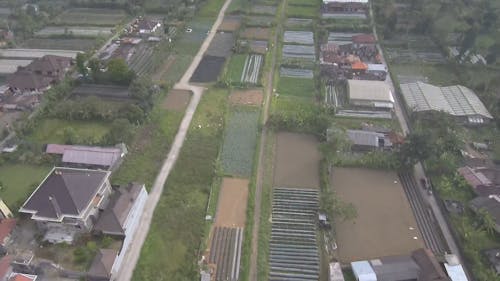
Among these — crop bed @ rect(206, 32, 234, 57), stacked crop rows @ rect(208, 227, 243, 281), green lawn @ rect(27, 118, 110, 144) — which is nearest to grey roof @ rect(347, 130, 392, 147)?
stacked crop rows @ rect(208, 227, 243, 281)

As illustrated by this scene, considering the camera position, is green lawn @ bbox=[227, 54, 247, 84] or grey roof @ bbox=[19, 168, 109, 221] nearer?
grey roof @ bbox=[19, 168, 109, 221]

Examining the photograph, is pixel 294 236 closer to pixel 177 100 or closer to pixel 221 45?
pixel 177 100

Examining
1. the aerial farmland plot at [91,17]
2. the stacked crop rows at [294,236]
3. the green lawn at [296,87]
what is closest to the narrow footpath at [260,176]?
the stacked crop rows at [294,236]

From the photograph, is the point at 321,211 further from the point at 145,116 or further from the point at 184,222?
the point at 145,116

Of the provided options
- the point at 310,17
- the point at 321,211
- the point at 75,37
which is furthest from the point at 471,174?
the point at 75,37

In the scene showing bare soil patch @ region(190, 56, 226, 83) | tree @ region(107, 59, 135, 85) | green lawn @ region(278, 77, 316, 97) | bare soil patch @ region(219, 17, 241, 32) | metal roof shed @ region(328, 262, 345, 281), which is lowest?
metal roof shed @ region(328, 262, 345, 281)

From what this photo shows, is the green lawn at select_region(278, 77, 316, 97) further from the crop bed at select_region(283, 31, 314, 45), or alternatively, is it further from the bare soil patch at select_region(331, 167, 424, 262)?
the bare soil patch at select_region(331, 167, 424, 262)
